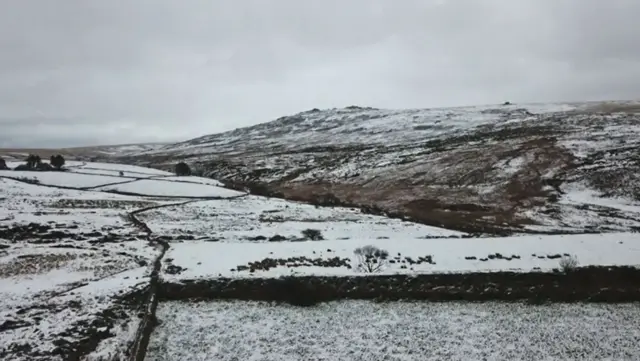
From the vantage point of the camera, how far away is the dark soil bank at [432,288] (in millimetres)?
27986

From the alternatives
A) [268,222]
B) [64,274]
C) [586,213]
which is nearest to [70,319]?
[64,274]

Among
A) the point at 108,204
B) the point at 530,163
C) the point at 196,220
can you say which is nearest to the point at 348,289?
the point at 196,220

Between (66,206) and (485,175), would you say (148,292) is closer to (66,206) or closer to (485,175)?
(66,206)

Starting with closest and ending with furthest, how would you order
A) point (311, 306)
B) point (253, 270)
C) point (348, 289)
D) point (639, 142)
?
point (311, 306)
point (348, 289)
point (253, 270)
point (639, 142)

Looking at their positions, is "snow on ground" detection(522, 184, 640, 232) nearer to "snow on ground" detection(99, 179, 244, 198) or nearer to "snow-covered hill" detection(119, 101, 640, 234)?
"snow-covered hill" detection(119, 101, 640, 234)

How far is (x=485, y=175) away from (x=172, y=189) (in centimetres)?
5330

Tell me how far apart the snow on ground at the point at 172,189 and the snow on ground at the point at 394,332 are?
44.1m

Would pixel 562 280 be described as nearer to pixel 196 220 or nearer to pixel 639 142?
pixel 196 220

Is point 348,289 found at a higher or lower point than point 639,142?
lower

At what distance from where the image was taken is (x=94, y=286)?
27.7m

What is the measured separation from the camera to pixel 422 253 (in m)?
34.7

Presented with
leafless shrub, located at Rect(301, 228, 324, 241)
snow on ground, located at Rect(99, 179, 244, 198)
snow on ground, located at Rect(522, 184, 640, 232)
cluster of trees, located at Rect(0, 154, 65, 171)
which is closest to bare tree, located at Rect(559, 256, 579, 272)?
snow on ground, located at Rect(522, 184, 640, 232)

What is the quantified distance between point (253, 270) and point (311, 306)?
591 cm

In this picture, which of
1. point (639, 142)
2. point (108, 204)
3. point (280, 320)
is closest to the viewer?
point (280, 320)
